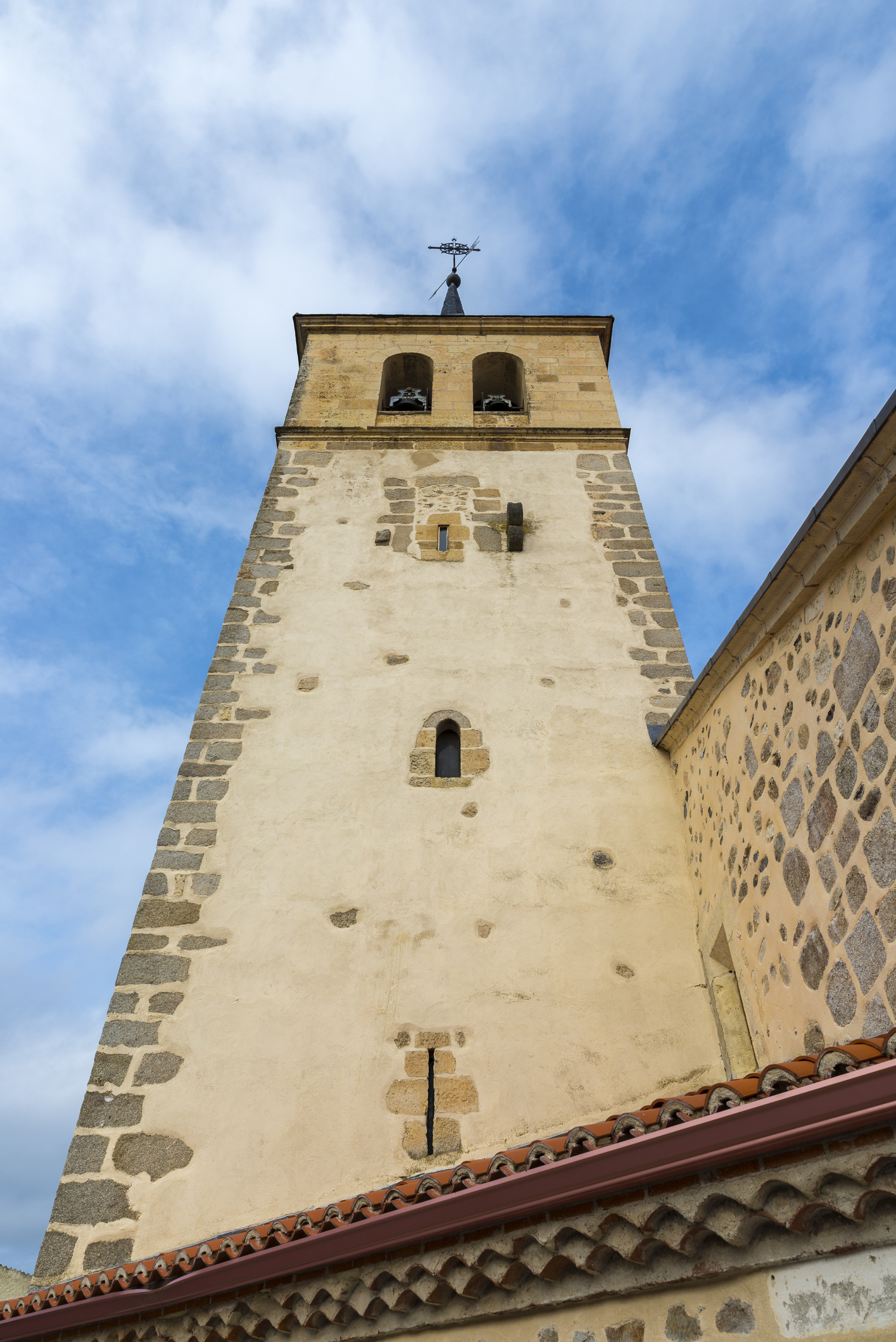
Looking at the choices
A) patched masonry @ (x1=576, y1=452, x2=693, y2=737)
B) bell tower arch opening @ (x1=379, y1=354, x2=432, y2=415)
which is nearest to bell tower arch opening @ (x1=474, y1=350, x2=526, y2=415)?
bell tower arch opening @ (x1=379, y1=354, x2=432, y2=415)

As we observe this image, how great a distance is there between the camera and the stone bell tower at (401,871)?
448 cm

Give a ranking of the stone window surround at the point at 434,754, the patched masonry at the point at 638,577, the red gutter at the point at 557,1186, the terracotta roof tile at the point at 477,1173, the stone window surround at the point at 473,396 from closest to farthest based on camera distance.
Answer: the red gutter at the point at 557,1186, the terracotta roof tile at the point at 477,1173, the stone window surround at the point at 434,754, the patched masonry at the point at 638,577, the stone window surround at the point at 473,396

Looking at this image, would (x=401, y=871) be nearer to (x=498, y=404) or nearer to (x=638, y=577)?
(x=638, y=577)

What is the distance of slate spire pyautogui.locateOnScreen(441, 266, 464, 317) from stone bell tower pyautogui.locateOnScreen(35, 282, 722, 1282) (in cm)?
683

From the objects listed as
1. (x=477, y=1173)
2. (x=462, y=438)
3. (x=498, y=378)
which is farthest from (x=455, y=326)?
(x=477, y=1173)

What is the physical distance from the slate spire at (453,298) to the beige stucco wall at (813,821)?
10.9m

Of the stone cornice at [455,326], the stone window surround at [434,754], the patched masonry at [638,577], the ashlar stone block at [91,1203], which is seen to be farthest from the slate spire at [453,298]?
the ashlar stone block at [91,1203]

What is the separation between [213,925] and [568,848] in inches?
81.5

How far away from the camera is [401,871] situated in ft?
17.9

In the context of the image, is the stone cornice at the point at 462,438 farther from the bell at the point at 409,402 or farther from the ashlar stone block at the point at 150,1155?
the ashlar stone block at the point at 150,1155

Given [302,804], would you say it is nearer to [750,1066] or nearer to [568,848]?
[568,848]

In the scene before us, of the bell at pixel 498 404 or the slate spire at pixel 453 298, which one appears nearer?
the bell at pixel 498 404

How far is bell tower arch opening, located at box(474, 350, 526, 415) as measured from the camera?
10000 mm

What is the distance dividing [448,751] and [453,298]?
10.6 m
